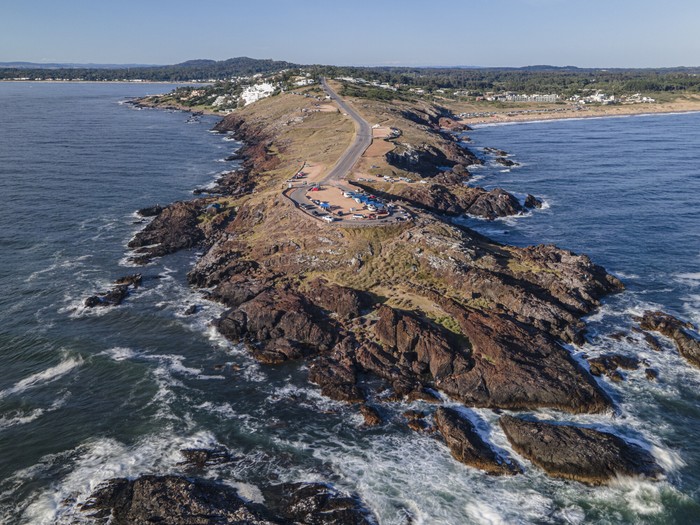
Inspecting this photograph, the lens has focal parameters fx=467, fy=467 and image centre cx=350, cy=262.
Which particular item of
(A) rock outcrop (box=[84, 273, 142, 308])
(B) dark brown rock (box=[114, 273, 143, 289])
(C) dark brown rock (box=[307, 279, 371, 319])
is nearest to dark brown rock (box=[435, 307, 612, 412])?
(C) dark brown rock (box=[307, 279, 371, 319])

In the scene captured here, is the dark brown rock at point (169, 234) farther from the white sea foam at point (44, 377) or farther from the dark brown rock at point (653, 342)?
the dark brown rock at point (653, 342)

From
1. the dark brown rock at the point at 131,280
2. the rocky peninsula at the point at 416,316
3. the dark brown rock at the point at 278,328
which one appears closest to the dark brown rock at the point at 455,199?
the rocky peninsula at the point at 416,316

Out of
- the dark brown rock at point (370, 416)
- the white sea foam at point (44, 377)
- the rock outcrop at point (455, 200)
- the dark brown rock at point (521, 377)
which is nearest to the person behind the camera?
the dark brown rock at point (370, 416)

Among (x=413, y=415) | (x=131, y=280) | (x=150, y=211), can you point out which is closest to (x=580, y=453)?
(x=413, y=415)

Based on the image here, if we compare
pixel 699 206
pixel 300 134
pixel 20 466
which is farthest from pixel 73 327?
pixel 699 206

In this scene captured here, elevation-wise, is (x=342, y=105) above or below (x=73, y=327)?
above

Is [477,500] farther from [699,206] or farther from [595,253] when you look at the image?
[699,206]
